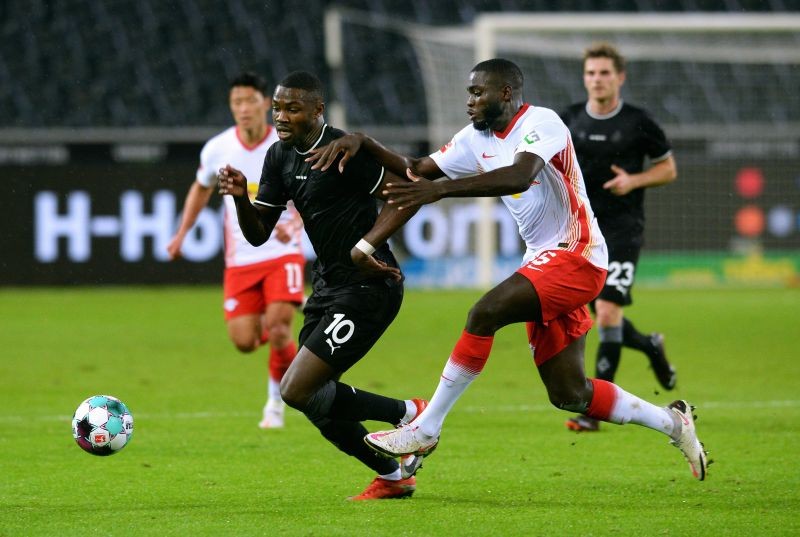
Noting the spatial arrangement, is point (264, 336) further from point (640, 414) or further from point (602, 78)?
point (640, 414)

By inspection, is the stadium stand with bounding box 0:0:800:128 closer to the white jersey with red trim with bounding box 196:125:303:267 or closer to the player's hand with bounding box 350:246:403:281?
the white jersey with red trim with bounding box 196:125:303:267

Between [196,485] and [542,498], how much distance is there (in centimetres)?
166

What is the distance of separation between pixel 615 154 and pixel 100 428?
3.93 metres

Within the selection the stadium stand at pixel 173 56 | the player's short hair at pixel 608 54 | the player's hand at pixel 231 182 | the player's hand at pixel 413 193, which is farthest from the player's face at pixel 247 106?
the stadium stand at pixel 173 56

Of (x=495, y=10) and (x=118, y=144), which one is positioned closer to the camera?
(x=118, y=144)

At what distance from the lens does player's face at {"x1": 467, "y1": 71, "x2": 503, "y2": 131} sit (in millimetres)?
5965

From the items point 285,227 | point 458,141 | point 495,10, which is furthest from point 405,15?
point 458,141

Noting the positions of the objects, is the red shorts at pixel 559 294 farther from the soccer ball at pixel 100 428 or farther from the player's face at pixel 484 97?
the soccer ball at pixel 100 428

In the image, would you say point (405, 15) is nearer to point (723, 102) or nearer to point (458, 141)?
point (723, 102)

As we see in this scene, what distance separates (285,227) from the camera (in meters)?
8.76

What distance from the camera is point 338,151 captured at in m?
5.79

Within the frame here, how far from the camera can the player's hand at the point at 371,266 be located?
565cm

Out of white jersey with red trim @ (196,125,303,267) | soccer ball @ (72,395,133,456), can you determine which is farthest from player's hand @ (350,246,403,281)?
white jersey with red trim @ (196,125,303,267)

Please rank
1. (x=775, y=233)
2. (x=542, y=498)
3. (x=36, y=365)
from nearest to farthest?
(x=542, y=498), (x=36, y=365), (x=775, y=233)
